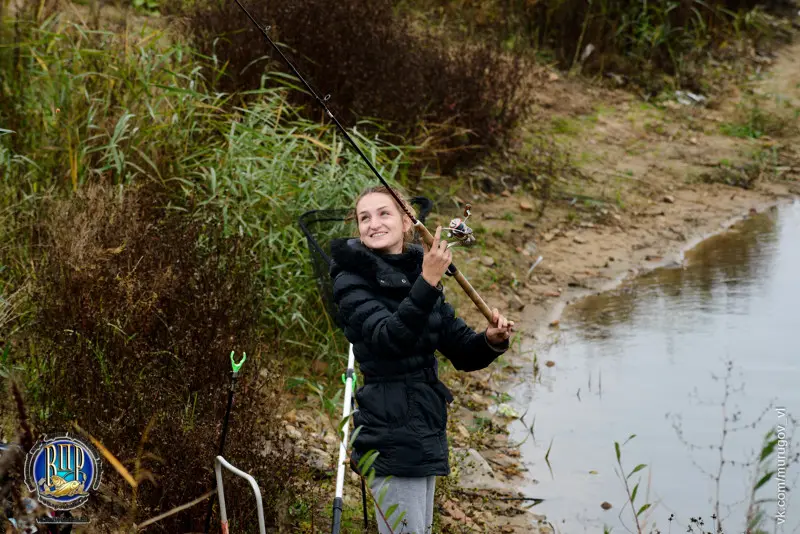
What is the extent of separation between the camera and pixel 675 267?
7809 mm

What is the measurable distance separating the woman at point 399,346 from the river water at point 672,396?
1.31m

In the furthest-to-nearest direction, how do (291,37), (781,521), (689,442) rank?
(291,37) → (689,442) → (781,521)

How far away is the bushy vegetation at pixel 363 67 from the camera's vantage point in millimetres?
7117

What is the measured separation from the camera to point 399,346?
322 centimetres

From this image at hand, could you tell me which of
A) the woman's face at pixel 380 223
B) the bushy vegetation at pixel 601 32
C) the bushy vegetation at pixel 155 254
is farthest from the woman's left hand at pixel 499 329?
the bushy vegetation at pixel 601 32

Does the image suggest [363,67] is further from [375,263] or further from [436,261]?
[436,261]

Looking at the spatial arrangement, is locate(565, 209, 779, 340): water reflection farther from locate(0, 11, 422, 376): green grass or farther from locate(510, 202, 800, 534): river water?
locate(0, 11, 422, 376): green grass

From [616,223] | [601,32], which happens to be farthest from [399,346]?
[601,32]

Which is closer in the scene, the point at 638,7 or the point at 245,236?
Answer: the point at 245,236

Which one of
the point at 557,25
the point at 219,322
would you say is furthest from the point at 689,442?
the point at 557,25

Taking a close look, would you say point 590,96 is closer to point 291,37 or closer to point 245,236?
point 291,37

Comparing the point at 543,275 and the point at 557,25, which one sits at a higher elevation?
the point at 557,25

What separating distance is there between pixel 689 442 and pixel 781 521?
91 cm

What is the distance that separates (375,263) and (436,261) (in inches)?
14.3
